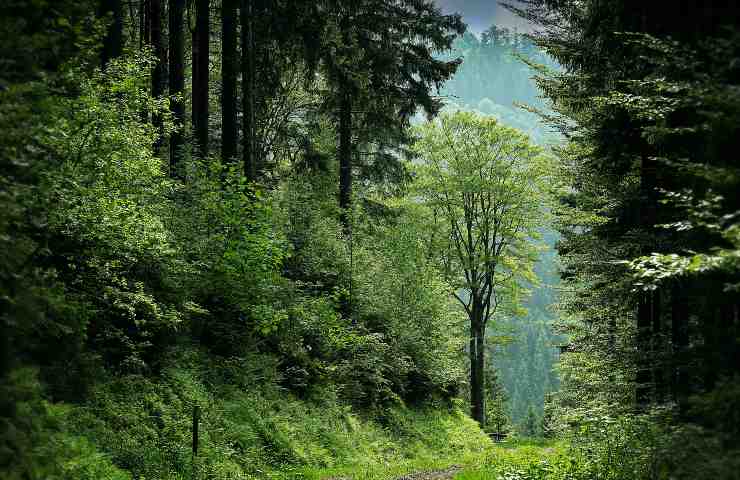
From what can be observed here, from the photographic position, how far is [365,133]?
2444 cm

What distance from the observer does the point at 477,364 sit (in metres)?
29.8

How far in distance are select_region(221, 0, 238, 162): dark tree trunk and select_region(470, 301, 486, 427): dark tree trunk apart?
1660 centimetres

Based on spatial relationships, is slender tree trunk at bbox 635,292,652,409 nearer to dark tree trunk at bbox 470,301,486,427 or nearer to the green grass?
the green grass

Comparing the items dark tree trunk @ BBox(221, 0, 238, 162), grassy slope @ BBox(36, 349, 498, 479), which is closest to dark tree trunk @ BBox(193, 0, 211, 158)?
dark tree trunk @ BBox(221, 0, 238, 162)

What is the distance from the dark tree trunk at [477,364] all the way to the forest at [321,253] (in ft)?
12.9

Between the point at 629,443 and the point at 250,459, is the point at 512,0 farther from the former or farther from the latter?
the point at 250,459

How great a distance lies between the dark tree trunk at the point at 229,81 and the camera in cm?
1695

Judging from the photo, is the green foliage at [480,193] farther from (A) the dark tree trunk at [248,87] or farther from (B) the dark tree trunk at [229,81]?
(B) the dark tree trunk at [229,81]

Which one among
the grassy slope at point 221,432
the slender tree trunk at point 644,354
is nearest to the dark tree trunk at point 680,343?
the slender tree trunk at point 644,354

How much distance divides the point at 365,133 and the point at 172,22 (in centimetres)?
946

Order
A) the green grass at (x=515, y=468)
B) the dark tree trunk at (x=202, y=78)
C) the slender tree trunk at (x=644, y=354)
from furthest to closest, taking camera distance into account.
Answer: the dark tree trunk at (x=202, y=78)
the slender tree trunk at (x=644, y=354)
the green grass at (x=515, y=468)

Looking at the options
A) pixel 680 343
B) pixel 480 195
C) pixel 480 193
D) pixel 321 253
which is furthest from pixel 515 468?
pixel 480 195

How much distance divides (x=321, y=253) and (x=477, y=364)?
46.4ft

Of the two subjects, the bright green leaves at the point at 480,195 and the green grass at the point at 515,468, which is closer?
the green grass at the point at 515,468
